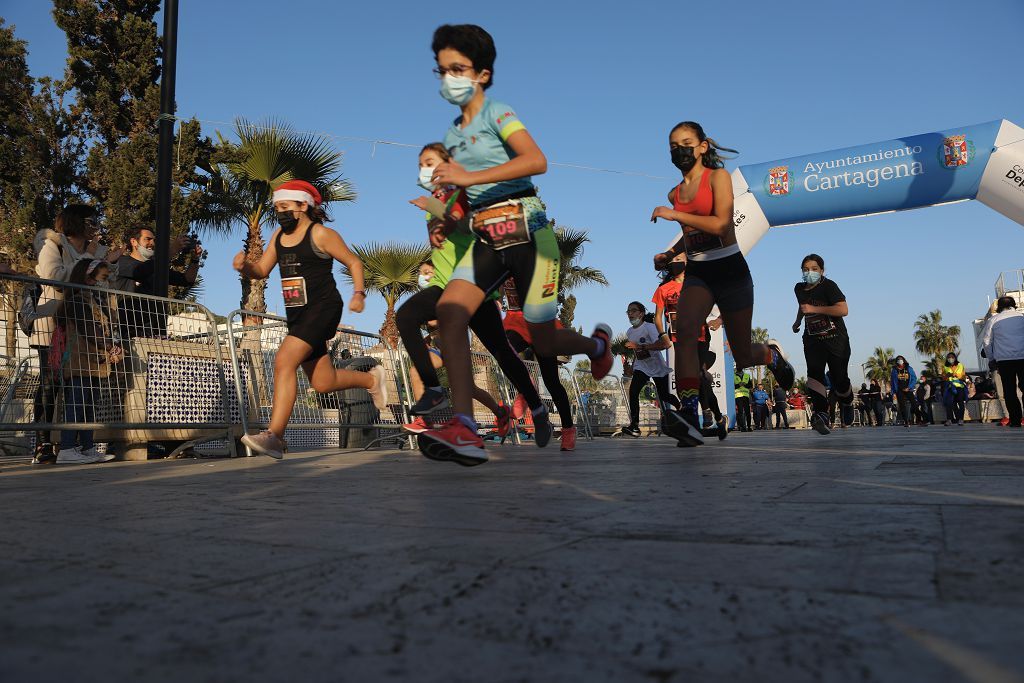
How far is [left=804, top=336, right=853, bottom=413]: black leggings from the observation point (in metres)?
7.47

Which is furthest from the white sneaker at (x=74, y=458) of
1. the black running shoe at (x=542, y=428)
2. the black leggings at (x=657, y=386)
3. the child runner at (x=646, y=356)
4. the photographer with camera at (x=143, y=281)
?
the black leggings at (x=657, y=386)

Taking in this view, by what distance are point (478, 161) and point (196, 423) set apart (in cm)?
354

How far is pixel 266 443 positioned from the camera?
4508 mm

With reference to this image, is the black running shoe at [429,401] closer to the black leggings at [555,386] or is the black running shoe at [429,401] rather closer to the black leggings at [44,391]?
the black leggings at [555,386]

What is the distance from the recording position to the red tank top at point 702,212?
4.90m

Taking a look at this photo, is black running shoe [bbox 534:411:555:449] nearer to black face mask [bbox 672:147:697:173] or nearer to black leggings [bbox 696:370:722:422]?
black face mask [bbox 672:147:697:173]

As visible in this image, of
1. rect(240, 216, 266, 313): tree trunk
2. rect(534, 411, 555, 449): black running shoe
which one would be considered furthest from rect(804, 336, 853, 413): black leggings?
rect(240, 216, 266, 313): tree trunk

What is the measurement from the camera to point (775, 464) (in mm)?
3254

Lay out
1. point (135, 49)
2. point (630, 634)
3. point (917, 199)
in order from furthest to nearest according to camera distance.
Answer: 1. point (135, 49)
2. point (917, 199)
3. point (630, 634)

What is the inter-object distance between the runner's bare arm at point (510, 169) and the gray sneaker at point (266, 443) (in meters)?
1.99

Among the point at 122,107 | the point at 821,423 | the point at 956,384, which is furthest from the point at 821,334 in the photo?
the point at 122,107

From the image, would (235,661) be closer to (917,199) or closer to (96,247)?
(96,247)

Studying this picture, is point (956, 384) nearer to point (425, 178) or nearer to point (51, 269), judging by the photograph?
point (425, 178)

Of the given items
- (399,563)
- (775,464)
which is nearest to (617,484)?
(775,464)
